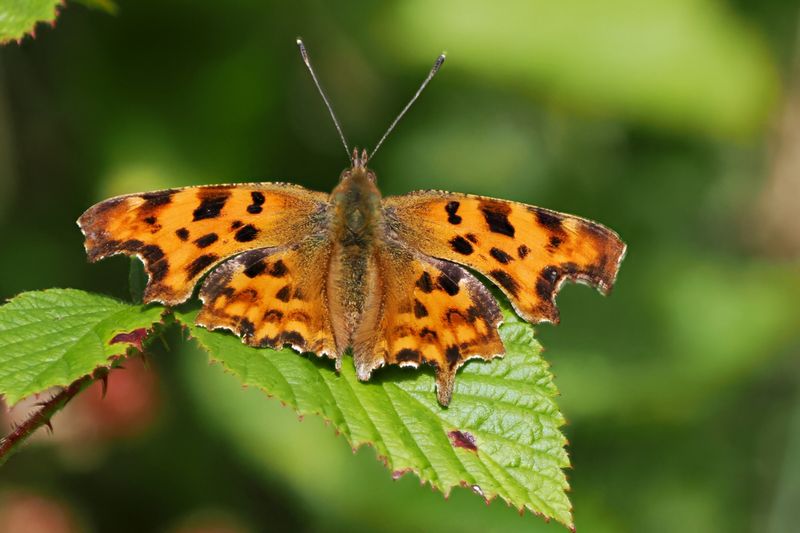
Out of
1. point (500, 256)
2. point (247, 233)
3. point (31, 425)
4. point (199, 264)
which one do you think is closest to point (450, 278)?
point (500, 256)

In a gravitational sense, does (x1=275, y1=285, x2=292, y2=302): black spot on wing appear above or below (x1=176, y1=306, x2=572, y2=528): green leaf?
above

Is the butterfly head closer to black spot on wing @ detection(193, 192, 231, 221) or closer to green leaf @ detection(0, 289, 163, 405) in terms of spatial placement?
black spot on wing @ detection(193, 192, 231, 221)

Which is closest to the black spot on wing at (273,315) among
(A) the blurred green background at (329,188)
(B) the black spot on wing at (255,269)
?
(B) the black spot on wing at (255,269)

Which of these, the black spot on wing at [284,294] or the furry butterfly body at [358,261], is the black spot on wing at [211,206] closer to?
the furry butterfly body at [358,261]

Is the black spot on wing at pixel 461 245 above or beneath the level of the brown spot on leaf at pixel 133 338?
above

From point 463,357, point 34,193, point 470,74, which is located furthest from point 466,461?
point 34,193

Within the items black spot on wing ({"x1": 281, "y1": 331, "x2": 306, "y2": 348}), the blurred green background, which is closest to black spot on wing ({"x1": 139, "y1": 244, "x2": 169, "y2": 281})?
black spot on wing ({"x1": 281, "y1": 331, "x2": 306, "y2": 348})

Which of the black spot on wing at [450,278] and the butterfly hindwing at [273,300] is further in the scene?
the black spot on wing at [450,278]

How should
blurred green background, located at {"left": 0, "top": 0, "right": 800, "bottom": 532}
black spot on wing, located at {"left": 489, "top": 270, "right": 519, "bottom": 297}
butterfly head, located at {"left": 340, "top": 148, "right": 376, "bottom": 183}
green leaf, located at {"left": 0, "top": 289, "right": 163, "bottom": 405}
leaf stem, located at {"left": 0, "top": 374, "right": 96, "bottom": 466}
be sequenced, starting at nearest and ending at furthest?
leaf stem, located at {"left": 0, "top": 374, "right": 96, "bottom": 466}, green leaf, located at {"left": 0, "top": 289, "right": 163, "bottom": 405}, black spot on wing, located at {"left": 489, "top": 270, "right": 519, "bottom": 297}, butterfly head, located at {"left": 340, "top": 148, "right": 376, "bottom": 183}, blurred green background, located at {"left": 0, "top": 0, "right": 800, "bottom": 532}
